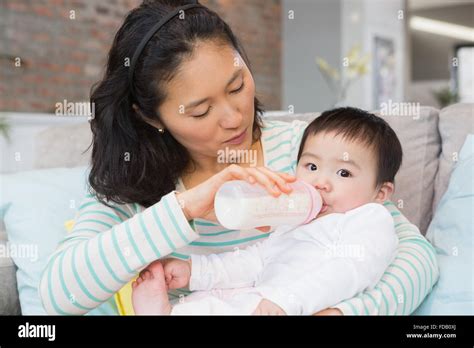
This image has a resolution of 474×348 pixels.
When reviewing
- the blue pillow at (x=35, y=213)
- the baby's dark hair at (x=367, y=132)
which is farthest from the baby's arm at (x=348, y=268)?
the blue pillow at (x=35, y=213)

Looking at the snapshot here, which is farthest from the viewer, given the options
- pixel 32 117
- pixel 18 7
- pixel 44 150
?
pixel 18 7

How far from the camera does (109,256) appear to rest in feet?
3.08

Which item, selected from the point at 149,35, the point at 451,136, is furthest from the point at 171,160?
the point at 451,136

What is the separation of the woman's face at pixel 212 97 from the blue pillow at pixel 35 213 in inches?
16.1

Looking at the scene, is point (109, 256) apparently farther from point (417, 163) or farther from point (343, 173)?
point (417, 163)

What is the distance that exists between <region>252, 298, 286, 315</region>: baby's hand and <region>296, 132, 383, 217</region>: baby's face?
0.65 feet

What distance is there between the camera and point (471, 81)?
7.59 metres

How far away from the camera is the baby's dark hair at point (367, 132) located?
1020 mm

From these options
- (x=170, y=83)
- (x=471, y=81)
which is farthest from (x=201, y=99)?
(x=471, y=81)

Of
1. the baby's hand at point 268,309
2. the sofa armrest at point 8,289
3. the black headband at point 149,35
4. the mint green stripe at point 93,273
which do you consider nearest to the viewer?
the baby's hand at point 268,309

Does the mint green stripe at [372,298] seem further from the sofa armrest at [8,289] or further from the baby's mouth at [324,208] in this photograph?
the sofa armrest at [8,289]

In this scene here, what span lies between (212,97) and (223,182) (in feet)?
0.66
